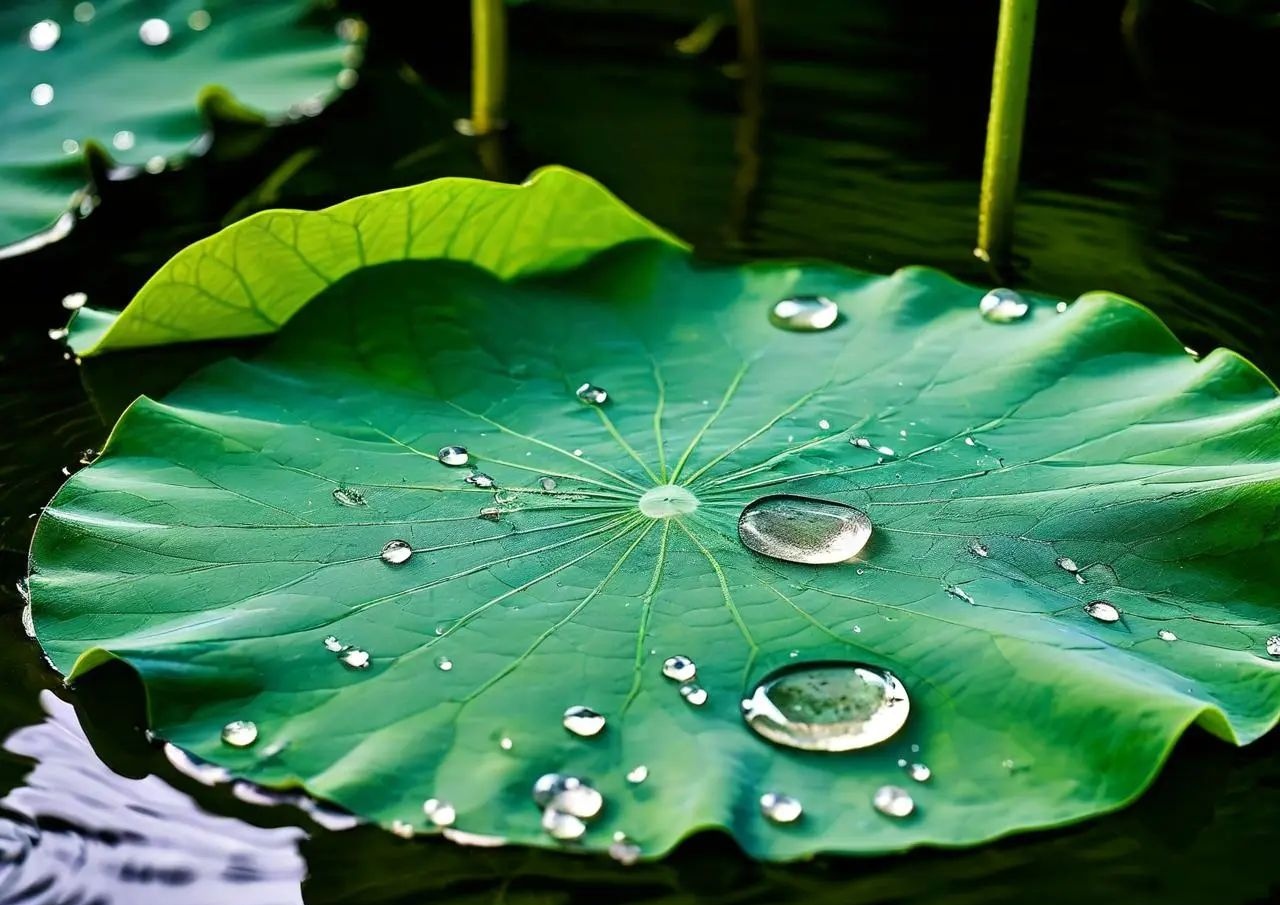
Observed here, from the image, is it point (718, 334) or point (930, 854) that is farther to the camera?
point (718, 334)

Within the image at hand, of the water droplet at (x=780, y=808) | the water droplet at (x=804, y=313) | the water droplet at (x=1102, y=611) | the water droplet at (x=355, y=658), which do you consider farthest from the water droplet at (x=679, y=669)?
the water droplet at (x=804, y=313)

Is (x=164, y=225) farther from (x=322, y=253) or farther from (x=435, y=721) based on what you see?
(x=435, y=721)

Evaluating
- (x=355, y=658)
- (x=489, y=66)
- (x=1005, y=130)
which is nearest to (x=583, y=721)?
(x=355, y=658)

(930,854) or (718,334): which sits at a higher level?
(718,334)

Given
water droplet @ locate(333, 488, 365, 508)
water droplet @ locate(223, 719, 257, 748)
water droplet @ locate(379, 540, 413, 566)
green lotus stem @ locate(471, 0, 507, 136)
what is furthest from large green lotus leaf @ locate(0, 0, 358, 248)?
water droplet @ locate(223, 719, 257, 748)

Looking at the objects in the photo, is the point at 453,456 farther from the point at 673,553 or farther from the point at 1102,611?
the point at 1102,611

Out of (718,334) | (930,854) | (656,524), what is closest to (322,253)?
(718,334)

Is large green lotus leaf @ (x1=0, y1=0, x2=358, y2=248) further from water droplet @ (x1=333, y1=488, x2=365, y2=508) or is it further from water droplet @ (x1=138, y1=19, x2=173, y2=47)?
water droplet @ (x1=333, y1=488, x2=365, y2=508)
